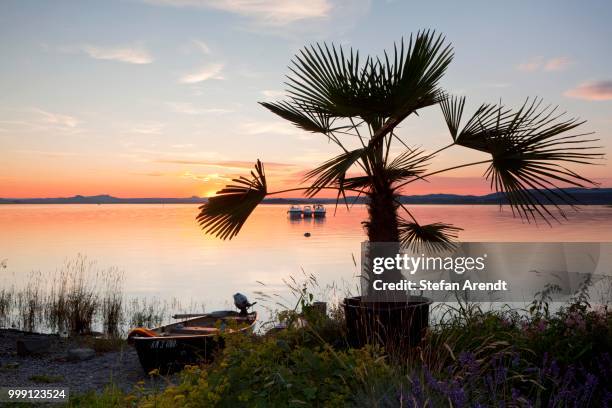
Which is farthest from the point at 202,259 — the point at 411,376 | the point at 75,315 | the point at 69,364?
the point at 411,376

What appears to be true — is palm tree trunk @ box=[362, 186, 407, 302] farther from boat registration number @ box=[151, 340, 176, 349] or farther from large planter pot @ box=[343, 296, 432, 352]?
boat registration number @ box=[151, 340, 176, 349]

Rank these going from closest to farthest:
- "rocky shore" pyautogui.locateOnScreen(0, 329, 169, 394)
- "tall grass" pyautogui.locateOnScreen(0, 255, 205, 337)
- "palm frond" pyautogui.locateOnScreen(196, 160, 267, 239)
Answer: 1. "palm frond" pyautogui.locateOnScreen(196, 160, 267, 239)
2. "rocky shore" pyautogui.locateOnScreen(0, 329, 169, 394)
3. "tall grass" pyautogui.locateOnScreen(0, 255, 205, 337)

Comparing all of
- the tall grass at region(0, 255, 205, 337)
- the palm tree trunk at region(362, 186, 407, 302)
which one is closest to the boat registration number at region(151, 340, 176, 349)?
the palm tree trunk at region(362, 186, 407, 302)

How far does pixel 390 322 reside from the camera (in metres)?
7.03

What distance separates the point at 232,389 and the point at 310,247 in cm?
3979

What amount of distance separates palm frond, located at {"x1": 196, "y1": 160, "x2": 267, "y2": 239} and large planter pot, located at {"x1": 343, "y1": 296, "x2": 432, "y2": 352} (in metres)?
1.81

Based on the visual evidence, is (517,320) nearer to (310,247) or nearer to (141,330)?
(141,330)

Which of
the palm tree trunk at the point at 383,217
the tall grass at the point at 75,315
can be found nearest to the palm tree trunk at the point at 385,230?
the palm tree trunk at the point at 383,217

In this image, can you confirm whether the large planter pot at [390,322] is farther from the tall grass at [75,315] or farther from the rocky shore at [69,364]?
the tall grass at [75,315]

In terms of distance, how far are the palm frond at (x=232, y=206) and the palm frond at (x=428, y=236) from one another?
2295 millimetres

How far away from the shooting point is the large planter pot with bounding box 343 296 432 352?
6895 millimetres

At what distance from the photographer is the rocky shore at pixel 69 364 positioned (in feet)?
32.7

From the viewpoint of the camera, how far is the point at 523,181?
6262 millimetres

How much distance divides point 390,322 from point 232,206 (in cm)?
245
